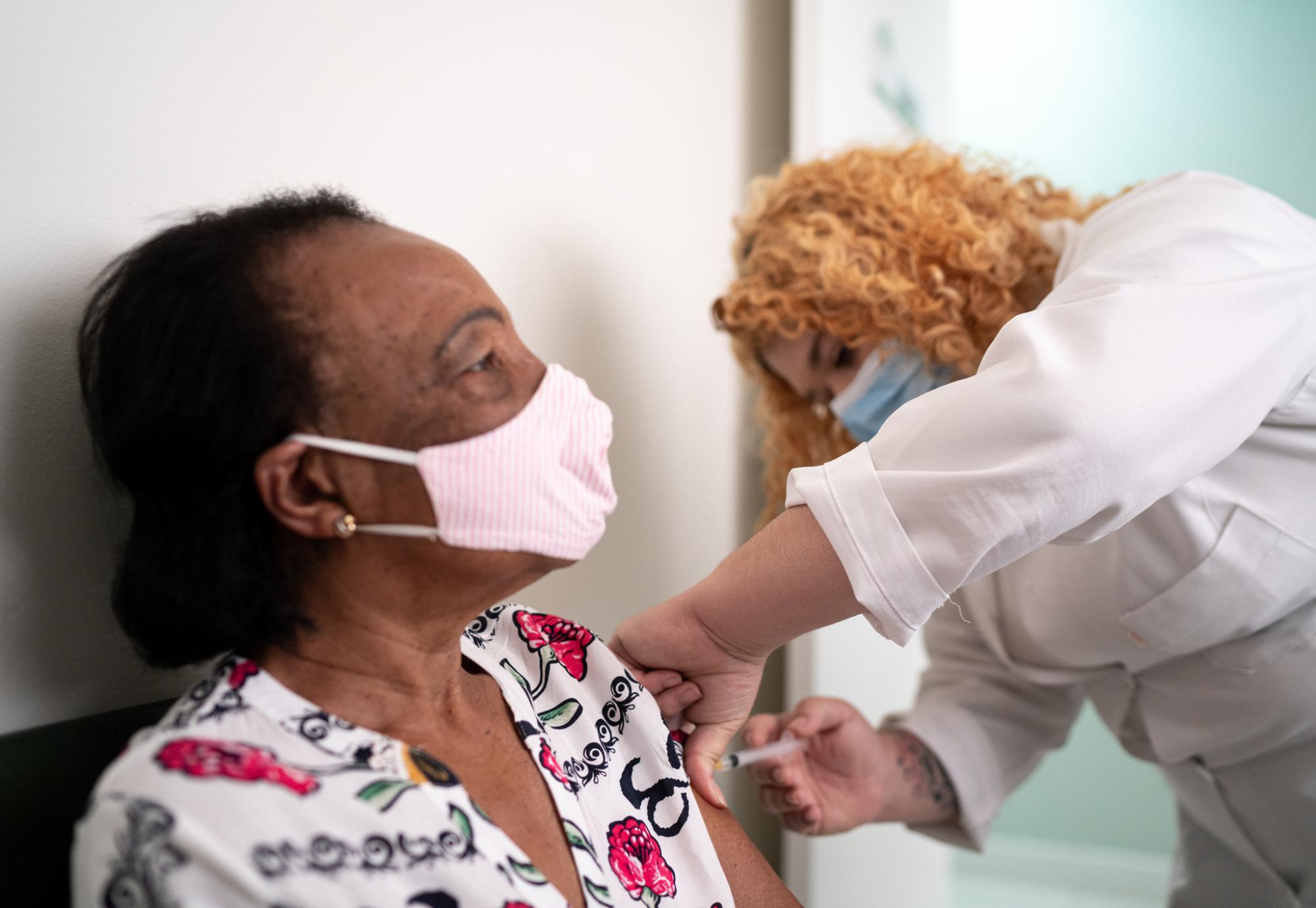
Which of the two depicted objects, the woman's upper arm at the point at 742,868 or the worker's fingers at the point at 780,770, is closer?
the woman's upper arm at the point at 742,868

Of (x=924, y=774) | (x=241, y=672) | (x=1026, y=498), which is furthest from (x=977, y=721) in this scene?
(x=241, y=672)

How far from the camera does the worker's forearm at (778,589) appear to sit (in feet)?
2.96

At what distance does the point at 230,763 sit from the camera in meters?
0.62

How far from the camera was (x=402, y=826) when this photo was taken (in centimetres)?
66

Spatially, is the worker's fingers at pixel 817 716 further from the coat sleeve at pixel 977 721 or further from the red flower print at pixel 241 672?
the red flower print at pixel 241 672

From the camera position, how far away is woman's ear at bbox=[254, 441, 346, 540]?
717 mm

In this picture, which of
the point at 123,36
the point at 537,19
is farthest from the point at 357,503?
the point at 537,19

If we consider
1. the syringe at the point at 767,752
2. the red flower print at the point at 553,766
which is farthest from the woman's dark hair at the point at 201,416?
the syringe at the point at 767,752

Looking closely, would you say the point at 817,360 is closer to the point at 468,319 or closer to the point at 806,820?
the point at 806,820

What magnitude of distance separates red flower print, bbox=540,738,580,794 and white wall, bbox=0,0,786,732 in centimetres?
37

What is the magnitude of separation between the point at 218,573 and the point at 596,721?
42 cm

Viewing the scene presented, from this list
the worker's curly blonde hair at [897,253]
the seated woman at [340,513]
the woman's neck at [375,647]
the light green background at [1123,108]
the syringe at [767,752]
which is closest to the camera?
the seated woman at [340,513]

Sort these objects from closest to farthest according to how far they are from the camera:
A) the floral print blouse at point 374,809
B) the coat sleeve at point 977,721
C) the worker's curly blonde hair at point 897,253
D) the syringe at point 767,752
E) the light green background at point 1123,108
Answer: the floral print blouse at point 374,809, the syringe at point 767,752, the worker's curly blonde hair at point 897,253, the coat sleeve at point 977,721, the light green background at point 1123,108

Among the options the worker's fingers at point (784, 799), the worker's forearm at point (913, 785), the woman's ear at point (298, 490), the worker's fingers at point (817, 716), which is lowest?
the worker's forearm at point (913, 785)
